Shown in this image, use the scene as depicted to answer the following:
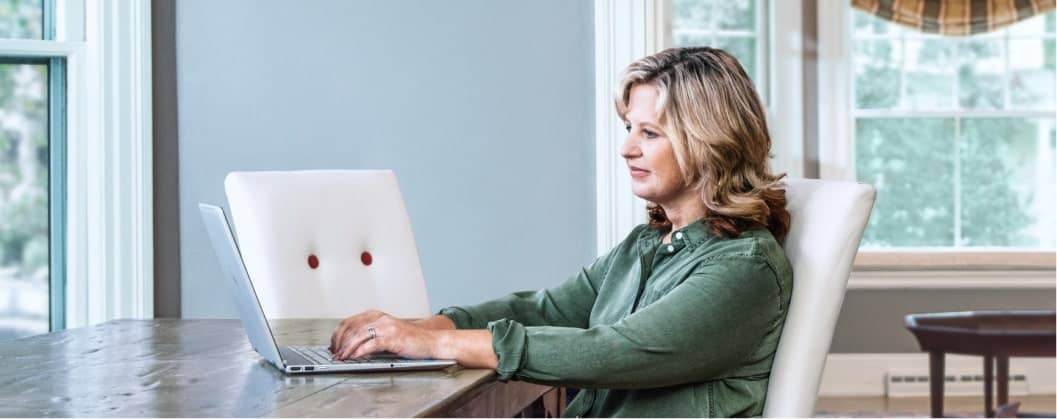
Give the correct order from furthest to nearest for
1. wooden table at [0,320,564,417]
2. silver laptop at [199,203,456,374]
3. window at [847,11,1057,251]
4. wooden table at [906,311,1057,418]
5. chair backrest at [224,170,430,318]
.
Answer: window at [847,11,1057,251] → wooden table at [906,311,1057,418] → chair backrest at [224,170,430,318] → silver laptop at [199,203,456,374] → wooden table at [0,320,564,417]

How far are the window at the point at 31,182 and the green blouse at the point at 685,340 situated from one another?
2.16 meters

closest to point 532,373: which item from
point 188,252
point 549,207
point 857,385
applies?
point 549,207

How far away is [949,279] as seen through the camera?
5.75m

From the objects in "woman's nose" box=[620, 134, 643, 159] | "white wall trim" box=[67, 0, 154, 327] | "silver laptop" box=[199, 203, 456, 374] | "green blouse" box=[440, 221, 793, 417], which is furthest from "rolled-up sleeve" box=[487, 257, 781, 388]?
"white wall trim" box=[67, 0, 154, 327]

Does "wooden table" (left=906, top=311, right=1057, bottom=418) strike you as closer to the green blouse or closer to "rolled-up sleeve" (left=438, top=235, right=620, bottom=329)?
"rolled-up sleeve" (left=438, top=235, right=620, bottom=329)

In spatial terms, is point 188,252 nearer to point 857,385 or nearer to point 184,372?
point 184,372

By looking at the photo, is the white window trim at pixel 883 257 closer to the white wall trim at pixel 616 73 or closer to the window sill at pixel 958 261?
the window sill at pixel 958 261

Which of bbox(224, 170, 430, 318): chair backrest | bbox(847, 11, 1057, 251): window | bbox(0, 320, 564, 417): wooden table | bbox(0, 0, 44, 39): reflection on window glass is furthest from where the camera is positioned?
bbox(847, 11, 1057, 251): window

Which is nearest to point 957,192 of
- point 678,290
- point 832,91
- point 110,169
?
point 832,91

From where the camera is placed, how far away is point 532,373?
174 centimetres

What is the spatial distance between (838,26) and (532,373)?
4370mm

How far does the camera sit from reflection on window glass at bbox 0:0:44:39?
3.49m

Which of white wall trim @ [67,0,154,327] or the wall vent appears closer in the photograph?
white wall trim @ [67,0,154,327]

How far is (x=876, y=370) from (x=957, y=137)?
3.67ft
